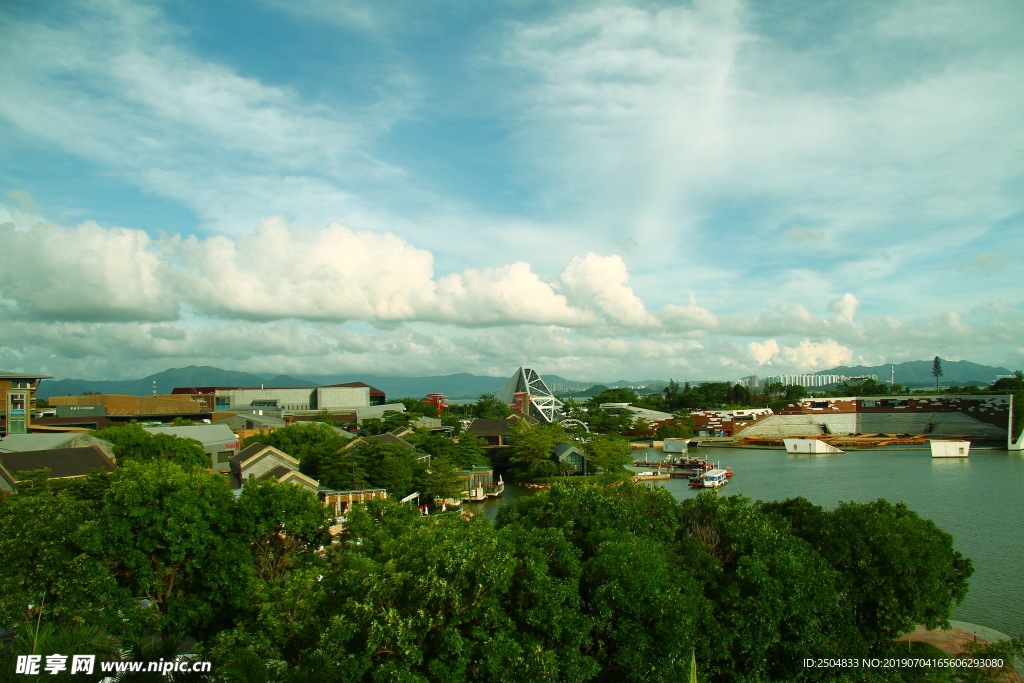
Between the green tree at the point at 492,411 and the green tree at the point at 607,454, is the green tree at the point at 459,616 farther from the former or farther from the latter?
the green tree at the point at 492,411

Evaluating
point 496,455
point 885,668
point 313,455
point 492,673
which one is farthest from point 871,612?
point 496,455

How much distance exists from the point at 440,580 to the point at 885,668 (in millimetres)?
6215

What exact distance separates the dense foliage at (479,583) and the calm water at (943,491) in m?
5.53

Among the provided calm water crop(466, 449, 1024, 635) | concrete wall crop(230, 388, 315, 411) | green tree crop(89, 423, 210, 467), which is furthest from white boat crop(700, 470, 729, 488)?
concrete wall crop(230, 388, 315, 411)

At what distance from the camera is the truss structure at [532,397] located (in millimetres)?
63562

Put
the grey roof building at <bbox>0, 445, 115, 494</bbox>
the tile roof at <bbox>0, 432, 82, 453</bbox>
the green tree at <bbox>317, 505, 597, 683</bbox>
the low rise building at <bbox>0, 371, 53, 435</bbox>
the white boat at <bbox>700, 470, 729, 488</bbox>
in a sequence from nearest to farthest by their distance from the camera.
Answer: the green tree at <bbox>317, 505, 597, 683</bbox>
the grey roof building at <bbox>0, 445, 115, 494</bbox>
the tile roof at <bbox>0, 432, 82, 453</bbox>
the white boat at <bbox>700, 470, 729, 488</bbox>
the low rise building at <bbox>0, 371, 53, 435</bbox>

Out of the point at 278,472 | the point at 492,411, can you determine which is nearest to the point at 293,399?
the point at 492,411

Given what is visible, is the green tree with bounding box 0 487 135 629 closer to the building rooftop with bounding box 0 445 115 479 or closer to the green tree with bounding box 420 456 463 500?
the building rooftop with bounding box 0 445 115 479

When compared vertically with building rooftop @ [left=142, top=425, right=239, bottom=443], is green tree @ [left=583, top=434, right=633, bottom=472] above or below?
below

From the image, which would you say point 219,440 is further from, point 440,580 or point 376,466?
point 440,580

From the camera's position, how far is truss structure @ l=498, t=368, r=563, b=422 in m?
63.6

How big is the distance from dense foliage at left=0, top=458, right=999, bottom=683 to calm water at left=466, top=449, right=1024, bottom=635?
553 cm

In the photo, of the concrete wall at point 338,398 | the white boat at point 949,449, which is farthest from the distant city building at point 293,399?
the white boat at point 949,449

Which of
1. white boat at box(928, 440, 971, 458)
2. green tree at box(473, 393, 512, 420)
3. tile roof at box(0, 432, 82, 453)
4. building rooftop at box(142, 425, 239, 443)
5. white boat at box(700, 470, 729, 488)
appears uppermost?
tile roof at box(0, 432, 82, 453)
